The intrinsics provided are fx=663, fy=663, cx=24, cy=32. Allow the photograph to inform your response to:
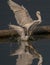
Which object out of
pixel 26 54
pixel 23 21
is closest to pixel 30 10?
pixel 23 21

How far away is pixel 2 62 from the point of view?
2103 centimetres

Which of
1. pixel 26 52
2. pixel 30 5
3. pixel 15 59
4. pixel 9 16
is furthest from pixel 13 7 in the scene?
pixel 30 5

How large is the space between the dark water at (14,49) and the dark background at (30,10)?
5572 mm

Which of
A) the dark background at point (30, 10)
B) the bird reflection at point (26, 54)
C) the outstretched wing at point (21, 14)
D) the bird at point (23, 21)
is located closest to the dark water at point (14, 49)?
the bird reflection at point (26, 54)

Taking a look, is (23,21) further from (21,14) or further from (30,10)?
(30,10)

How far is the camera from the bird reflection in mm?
21080

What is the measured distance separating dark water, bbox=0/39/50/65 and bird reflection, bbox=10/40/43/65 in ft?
0.47

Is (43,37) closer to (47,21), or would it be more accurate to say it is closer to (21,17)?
(21,17)

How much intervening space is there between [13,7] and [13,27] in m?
0.81

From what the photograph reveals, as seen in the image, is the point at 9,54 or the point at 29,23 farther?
the point at 29,23

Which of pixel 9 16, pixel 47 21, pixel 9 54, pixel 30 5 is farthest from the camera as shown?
pixel 30 5

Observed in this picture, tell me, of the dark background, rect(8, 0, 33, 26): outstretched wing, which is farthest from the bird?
the dark background

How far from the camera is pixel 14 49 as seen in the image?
24.0m

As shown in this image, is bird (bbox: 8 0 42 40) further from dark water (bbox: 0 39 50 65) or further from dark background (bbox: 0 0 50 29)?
dark background (bbox: 0 0 50 29)
